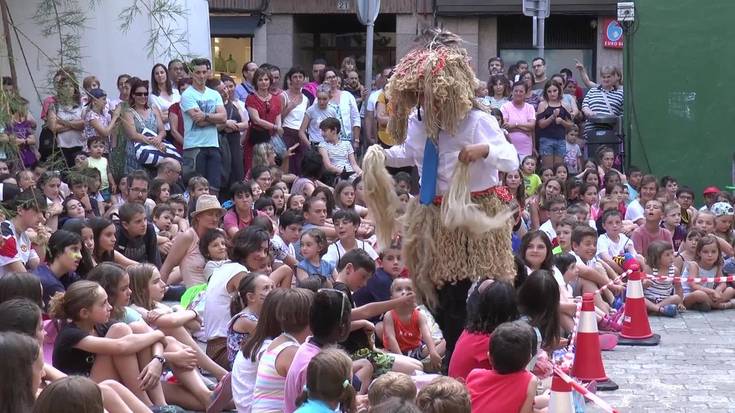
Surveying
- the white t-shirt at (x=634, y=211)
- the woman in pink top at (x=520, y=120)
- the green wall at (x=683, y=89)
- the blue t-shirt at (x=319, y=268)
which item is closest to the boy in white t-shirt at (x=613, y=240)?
the white t-shirt at (x=634, y=211)

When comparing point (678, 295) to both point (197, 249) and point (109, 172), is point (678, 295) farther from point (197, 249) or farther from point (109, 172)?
point (109, 172)

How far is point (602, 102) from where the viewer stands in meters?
17.0

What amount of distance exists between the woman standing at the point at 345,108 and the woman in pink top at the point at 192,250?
4847 millimetres

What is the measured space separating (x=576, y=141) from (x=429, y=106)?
29.8 feet

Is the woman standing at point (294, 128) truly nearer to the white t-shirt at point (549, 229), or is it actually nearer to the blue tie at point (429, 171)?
the white t-shirt at point (549, 229)

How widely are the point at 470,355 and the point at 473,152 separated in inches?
47.4

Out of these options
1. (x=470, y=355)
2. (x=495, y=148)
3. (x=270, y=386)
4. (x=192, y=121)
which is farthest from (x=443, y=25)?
(x=270, y=386)

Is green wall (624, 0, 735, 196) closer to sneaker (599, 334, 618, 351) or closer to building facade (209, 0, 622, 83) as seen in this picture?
building facade (209, 0, 622, 83)

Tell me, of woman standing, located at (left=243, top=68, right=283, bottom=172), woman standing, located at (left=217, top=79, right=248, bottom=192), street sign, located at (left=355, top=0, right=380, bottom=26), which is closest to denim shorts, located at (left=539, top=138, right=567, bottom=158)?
street sign, located at (left=355, top=0, right=380, bottom=26)

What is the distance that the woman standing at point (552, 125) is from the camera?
15.7 m

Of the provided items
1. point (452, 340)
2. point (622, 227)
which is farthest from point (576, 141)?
point (452, 340)

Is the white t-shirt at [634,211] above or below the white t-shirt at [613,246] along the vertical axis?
above

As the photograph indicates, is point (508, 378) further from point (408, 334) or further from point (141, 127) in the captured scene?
point (141, 127)

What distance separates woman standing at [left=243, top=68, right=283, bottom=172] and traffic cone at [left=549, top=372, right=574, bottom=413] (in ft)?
27.5
